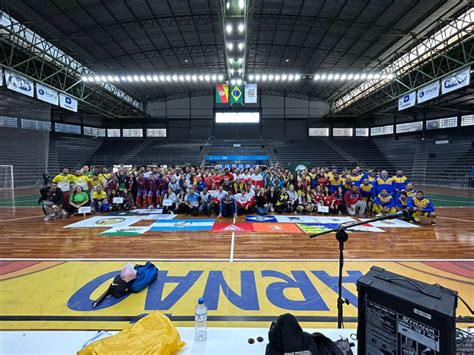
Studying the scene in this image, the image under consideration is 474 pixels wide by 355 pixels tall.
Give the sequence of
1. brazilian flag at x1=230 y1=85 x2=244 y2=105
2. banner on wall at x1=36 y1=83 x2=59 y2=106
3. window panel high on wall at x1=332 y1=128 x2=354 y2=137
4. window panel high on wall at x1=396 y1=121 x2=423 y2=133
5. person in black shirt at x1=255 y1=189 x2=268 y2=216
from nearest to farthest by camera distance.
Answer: person in black shirt at x1=255 y1=189 x2=268 y2=216, banner on wall at x1=36 y1=83 x2=59 y2=106, brazilian flag at x1=230 y1=85 x2=244 y2=105, window panel high on wall at x1=396 y1=121 x2=423 y2=133, window panel high on wall at x1=332 y1=128 x2=354 y2=137

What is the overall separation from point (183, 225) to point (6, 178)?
16081mm

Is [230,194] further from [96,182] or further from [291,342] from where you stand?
[291,342]

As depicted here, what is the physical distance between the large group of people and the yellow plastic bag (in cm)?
628

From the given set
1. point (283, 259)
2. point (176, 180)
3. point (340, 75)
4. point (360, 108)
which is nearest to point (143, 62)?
point (176, 180)

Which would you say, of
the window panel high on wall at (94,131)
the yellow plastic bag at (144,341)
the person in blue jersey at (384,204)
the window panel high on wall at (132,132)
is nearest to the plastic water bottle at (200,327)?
the yellow plastic bag at (144,341)

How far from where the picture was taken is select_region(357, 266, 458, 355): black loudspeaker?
1271 mm

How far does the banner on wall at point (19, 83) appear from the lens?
34.3 feet

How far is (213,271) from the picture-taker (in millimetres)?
3984

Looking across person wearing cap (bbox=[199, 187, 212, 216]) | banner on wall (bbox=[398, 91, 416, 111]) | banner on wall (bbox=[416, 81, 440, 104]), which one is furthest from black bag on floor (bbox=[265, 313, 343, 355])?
Result: banner on wall (bbox=[398, 91, 416, 111])

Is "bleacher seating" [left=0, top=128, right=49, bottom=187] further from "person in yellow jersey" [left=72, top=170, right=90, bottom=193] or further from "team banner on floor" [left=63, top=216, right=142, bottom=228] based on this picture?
"team banner on floor" [left=63, top=216, right=142, bottom=228]

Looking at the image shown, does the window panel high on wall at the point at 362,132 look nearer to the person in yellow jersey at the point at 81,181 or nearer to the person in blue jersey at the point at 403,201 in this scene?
the person in blue jersey at the point at 403,201

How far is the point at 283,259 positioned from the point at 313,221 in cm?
340

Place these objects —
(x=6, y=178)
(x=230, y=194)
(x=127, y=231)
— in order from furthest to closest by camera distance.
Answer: (x=6, y=178), (x=230, y=194), (x=127, y=231)

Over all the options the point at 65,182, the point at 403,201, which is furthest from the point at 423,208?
the point at 65,182
